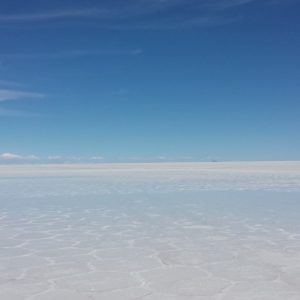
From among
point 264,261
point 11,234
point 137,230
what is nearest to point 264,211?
point 137,230

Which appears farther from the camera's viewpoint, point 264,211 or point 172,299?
point 264,211

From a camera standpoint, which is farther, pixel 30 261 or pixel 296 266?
pixel 30 261

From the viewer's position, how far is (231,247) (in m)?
4.10

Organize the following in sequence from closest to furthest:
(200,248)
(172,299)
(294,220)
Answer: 1. (172,299)
2. (200,248)
3. (294,220)

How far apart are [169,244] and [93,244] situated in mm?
790

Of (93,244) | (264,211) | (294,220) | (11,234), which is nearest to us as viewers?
(93,244)

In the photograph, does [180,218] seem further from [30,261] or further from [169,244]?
[30,261]

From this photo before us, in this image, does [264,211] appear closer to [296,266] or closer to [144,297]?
[296,266]

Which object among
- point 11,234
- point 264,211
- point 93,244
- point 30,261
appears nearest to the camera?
point 30,261

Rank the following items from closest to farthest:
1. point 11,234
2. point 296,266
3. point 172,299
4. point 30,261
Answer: point 172,299 → point 296,266 → point 30,261 → point 11,234

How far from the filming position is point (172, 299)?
263cm

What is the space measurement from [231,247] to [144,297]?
1.66 meters

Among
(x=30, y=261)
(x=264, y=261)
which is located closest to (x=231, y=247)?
(x=264, y=261)

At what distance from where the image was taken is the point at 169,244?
14.0 ft
